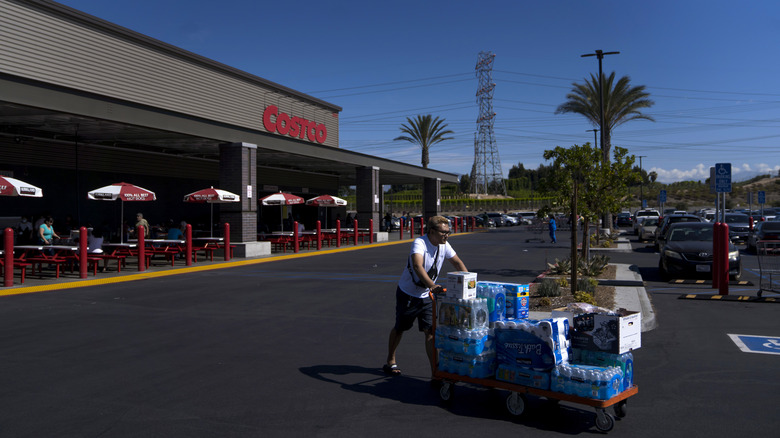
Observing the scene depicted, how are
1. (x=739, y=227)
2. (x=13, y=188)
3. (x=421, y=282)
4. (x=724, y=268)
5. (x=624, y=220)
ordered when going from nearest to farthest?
(x=421, y=282)
(x=724, y=268)
(x=13, y=188)
(x=739, y=227)
(x=624, y=220)

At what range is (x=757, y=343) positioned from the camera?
8.26 m

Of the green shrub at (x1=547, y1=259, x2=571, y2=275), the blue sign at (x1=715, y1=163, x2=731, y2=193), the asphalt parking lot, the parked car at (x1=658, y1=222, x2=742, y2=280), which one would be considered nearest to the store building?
the asphalt parking lot

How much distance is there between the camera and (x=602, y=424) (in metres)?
5.01

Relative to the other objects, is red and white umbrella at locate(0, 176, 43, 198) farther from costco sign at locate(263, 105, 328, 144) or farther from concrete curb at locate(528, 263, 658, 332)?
costco sign at locate(263, 105, 328, 144)

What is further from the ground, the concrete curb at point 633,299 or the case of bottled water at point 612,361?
the case of bottled water at point 612,361

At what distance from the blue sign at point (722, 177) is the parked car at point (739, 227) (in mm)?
14772

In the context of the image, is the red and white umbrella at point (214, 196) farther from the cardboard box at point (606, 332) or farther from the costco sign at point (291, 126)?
the cardboard box at point (606, 332)

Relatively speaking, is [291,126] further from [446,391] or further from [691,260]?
[446,391]

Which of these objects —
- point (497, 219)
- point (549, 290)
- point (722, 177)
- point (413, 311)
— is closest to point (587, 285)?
point (549, 290)

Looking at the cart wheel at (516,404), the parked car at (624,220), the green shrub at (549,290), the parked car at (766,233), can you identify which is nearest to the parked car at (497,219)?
the parked car at (624,220)

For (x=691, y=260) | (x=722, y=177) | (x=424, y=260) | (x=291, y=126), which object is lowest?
(x=691, y=260)

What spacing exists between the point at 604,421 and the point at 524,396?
2.35ft

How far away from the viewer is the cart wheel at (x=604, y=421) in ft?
16.4

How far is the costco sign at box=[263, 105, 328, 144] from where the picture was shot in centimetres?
3216
